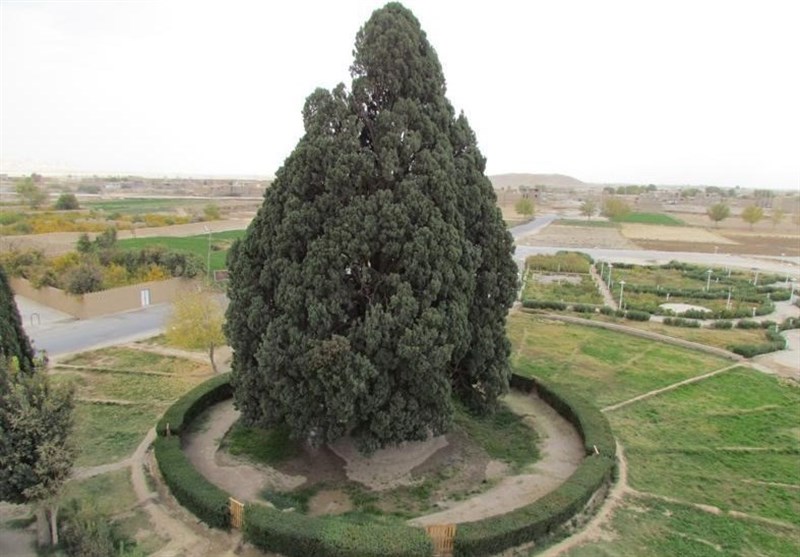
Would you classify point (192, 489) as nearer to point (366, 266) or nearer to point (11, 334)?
point (366, 266)

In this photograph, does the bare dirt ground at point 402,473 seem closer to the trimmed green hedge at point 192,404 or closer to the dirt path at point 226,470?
the dirt path at point 226,470

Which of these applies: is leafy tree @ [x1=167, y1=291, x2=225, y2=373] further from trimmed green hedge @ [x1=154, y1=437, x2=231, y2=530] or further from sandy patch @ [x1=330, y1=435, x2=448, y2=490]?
sandy patch @ [x1=330, y1=435, x2=448, y2=490]

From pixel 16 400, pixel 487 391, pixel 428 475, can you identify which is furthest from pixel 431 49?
pixel 16 400

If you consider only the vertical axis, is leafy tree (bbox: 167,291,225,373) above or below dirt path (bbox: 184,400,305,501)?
above

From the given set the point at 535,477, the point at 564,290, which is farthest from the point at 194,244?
the point at 535,477

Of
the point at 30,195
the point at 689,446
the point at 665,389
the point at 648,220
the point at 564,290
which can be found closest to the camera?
the point at 689,446

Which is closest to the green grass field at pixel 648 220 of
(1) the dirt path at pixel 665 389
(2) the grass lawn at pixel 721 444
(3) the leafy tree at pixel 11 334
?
(1) the dirt path at pixel 665 389

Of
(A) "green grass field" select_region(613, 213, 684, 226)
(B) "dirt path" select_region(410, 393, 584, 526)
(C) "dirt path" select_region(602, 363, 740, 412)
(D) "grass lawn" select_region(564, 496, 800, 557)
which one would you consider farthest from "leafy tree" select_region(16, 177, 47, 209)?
(A) "green grass field" select_region(613, 213, 684, 226)
